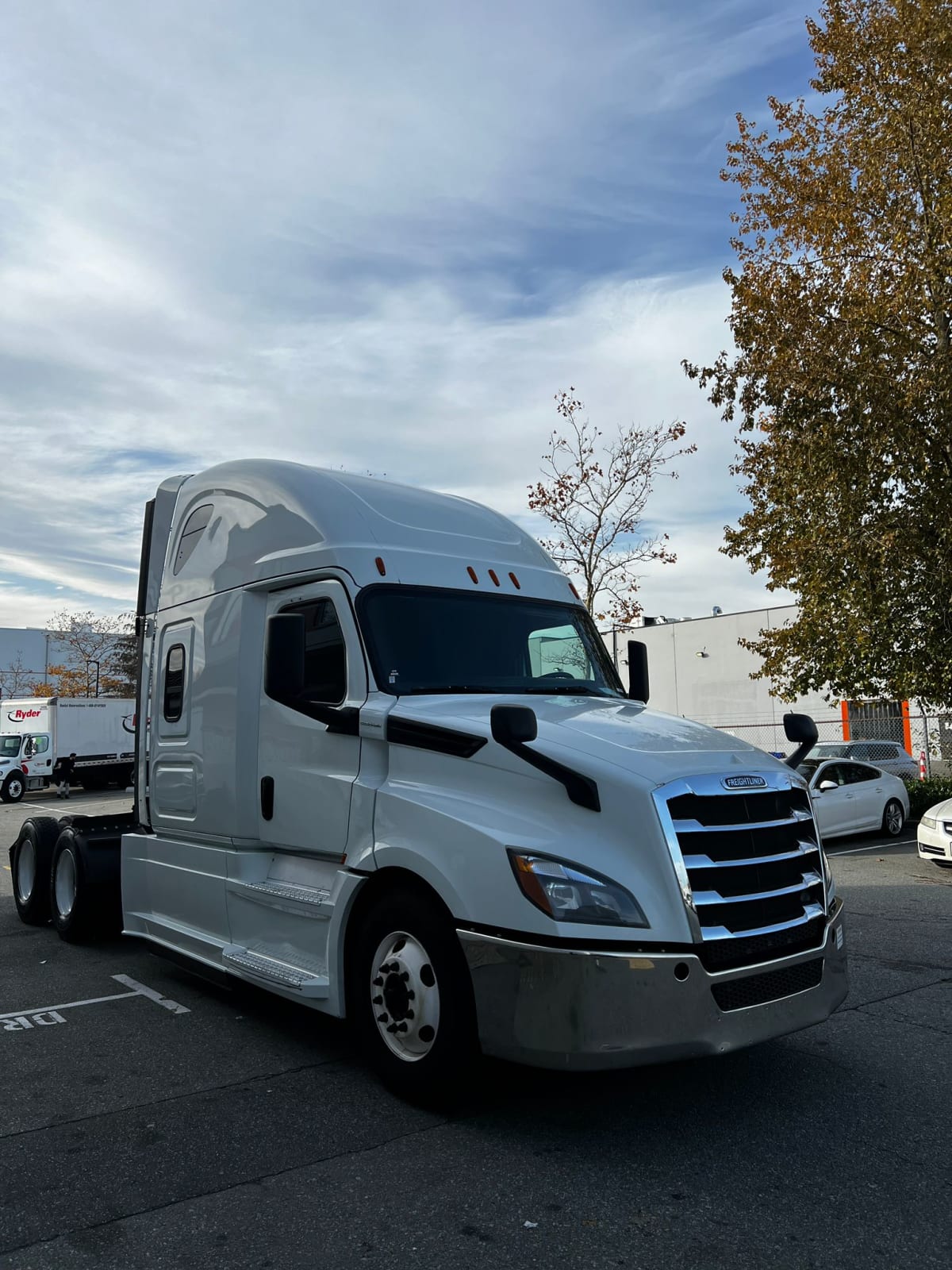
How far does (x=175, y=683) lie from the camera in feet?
23.2

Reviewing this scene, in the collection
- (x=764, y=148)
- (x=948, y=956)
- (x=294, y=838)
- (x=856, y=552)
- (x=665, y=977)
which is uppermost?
(x=764, y=148)

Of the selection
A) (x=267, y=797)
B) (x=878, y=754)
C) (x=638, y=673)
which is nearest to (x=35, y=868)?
(x=267, y=797)

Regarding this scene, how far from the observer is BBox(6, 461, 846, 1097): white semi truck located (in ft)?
13.7

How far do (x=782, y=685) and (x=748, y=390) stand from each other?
5.30m

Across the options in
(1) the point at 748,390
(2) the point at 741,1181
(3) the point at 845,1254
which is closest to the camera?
(3) the point at 845,1254

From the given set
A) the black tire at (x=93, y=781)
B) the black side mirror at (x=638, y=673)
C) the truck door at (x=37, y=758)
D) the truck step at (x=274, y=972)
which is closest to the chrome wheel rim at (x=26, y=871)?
the truck step at (x=274, y=972)

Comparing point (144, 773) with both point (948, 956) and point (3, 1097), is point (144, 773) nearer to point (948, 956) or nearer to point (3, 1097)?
point (3, 1097)

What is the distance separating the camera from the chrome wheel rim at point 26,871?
9.42 metres

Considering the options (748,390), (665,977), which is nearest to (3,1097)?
(665,977)

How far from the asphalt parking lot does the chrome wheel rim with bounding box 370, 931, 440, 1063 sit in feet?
1.01

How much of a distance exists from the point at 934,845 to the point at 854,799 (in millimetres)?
3521

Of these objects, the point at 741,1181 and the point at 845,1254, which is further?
the point at 741,1181

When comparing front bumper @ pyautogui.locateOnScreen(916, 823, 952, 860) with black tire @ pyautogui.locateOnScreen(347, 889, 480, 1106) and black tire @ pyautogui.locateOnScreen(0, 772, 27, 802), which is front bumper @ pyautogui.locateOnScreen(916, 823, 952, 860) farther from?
black tire @ pyautogui.locateOnScreen(0, 772, 27, 802)

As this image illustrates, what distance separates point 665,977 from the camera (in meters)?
4.09
